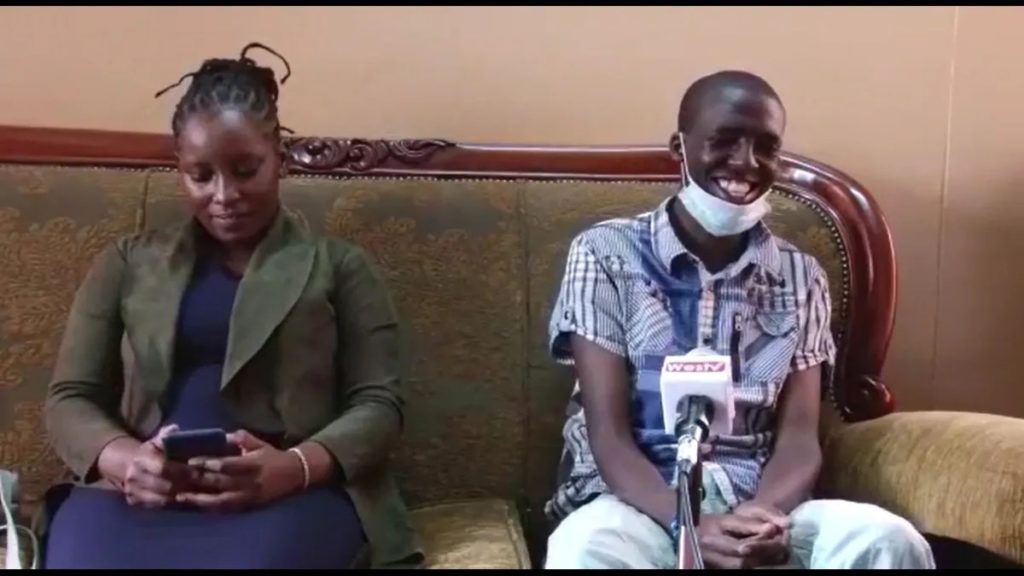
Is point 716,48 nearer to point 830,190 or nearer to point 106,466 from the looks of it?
point 830,190

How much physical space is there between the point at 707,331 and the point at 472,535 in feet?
1.34

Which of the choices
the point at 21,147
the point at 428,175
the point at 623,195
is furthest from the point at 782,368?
the point at 21,147

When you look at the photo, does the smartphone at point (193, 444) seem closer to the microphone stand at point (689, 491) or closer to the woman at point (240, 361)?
the woman at point (240, 361)

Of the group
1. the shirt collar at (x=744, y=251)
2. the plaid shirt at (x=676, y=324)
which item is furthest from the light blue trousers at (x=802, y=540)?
the shirt collar at (x=744, y=251)

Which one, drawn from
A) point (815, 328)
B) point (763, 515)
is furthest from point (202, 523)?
point (815, 328)

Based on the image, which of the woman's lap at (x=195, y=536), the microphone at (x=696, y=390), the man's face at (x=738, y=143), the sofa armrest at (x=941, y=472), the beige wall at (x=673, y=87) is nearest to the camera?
the microphone at (x=696, y=390)

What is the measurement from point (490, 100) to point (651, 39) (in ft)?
0.96

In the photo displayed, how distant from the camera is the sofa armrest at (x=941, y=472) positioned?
1483 millimetres

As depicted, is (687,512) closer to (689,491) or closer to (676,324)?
(689,491)

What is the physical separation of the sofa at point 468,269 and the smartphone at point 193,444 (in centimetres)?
38

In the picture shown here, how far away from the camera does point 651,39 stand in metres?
2.10

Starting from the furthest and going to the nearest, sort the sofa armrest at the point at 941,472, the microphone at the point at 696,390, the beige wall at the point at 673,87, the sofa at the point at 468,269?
1. the beige wall at the point at 673,87
2. the sofa at the point at 468,269
3. the sofa armrest at the point at 941,472
4. the microphone at the point at 696,390

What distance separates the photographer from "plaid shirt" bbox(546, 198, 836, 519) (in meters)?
1.62

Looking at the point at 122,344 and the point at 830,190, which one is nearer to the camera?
the point at 122,344
